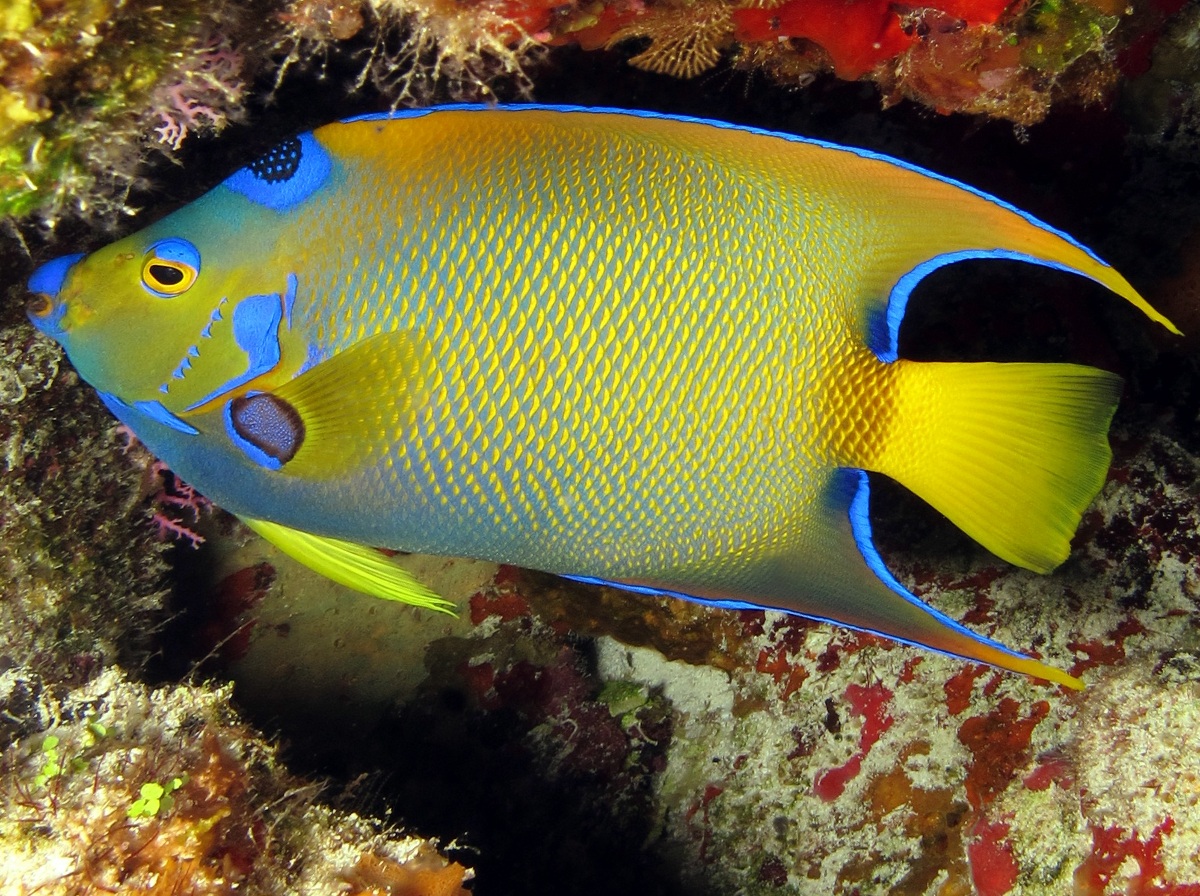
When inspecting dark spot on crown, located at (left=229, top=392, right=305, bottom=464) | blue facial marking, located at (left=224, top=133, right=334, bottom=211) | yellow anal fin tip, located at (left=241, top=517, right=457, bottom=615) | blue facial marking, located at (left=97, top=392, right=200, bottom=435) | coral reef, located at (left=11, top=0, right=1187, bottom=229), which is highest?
coral reef, located at (left=11, top=0, right=1187, bottom=229)

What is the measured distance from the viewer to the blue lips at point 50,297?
1748 mm

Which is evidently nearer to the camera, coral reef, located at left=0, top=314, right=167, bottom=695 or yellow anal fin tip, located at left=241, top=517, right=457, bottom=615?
yellow anal fin tip, located at left=241, top=517, right=457, bottom=615

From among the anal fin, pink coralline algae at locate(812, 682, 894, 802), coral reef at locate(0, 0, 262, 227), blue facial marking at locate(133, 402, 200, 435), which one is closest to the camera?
coral reef at locate(0, 0, 262, 227)

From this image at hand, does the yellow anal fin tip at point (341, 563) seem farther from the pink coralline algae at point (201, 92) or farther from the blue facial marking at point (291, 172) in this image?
the pink coralline algae at point (201, 92)

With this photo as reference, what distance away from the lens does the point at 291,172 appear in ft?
5.58

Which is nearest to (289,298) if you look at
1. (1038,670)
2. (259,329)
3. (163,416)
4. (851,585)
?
(259,329)

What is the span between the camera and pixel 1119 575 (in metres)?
2.88

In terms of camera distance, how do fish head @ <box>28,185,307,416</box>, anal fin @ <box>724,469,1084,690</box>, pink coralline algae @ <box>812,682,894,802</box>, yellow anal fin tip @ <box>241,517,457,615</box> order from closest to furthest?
1. anal fin @ <box>724,469,1084,690</box>
2. fish head @ <box>28,185,307,416</box>
3. yellow anal fin tip @ <box>241,517,457,615</box>
4. pink coralline algae @ <box>812,682,894,802</box>

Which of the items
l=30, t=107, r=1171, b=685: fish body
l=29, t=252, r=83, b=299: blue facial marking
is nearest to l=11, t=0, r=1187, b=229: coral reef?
l=29, t=252, r=83, b=299: blue facial marking

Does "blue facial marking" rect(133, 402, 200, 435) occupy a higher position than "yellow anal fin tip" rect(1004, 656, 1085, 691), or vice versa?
"yellow anal fin tip" rect(1004, 656, 1085, 691)

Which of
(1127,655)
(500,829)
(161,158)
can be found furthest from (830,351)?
(500,829)

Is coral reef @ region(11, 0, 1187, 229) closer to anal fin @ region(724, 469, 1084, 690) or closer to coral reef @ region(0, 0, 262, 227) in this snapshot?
coral reef @ region(0, 0, 262, 227)

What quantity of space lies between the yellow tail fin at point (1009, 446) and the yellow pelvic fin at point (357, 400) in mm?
1094

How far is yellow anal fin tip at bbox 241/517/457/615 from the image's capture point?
6.81 ft
